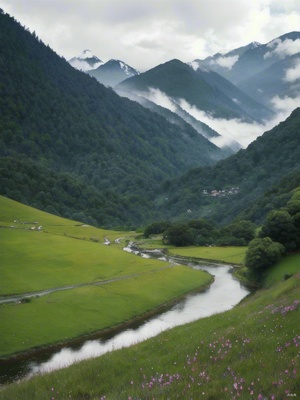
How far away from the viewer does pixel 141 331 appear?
48.7 meters

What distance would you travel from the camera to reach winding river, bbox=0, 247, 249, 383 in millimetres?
35900

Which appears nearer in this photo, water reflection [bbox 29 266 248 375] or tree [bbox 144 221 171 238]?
water reflection [bbox 29 266 248 375]

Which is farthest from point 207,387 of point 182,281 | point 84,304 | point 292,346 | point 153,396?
point 182,281

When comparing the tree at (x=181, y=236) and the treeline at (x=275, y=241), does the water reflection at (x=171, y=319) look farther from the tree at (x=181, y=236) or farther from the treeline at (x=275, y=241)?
the tree at (x=181, y=236)

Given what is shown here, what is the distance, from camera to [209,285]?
78812mm

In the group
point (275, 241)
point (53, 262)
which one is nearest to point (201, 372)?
point (53, 262)

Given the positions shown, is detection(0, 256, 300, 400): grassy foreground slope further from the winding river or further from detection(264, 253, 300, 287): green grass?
detection(264, 253, 300, 287): green grass

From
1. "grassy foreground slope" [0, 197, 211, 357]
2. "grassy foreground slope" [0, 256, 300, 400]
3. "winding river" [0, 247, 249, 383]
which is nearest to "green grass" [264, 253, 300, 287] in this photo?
"winding river" [0, 247, 249, 383]

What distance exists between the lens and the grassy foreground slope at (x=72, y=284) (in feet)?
153

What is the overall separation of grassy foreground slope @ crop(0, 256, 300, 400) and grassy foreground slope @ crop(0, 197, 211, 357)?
1033 inches

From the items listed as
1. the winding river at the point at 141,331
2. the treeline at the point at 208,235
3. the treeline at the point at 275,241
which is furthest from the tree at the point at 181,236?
the treeline at the point at 275,241

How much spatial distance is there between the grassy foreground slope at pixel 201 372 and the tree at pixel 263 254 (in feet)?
183

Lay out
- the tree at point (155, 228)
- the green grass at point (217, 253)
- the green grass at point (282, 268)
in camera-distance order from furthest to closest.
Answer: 1. the tree at point (155, 228)
2. the green grass at point (217, 253)
3. the green grass at point (282, 268)

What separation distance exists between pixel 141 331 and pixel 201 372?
37560 millimetres
